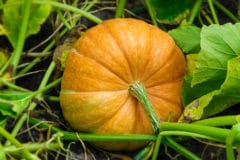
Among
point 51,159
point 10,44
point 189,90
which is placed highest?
→ point 10,44

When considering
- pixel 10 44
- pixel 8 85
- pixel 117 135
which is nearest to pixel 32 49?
pixel 10 44

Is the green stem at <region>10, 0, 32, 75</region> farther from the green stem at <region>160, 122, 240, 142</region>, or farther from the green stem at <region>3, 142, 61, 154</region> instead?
the green stem at <region>160, 122, 240, 142</region>

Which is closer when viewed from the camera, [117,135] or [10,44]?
[117,135]

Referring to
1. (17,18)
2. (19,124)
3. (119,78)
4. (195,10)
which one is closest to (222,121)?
(119,78)

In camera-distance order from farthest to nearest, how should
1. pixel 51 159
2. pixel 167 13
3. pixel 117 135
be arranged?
pixel 167 13
pixel 51 159
pixel 117 135

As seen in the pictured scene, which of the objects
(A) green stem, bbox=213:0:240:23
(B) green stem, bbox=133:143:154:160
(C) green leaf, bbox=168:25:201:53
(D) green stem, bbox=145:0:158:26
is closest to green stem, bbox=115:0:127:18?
(D) green stem, bbox=145:0:158:26

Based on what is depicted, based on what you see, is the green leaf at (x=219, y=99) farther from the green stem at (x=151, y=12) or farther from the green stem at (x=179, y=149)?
the green stem at (x=151, y=12)

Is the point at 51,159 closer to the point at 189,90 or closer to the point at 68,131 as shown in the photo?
the point at 68,131
